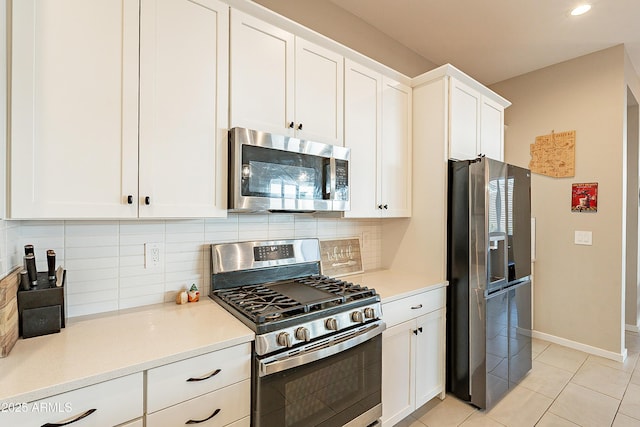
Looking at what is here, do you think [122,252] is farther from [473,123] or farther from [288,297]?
[473,123]

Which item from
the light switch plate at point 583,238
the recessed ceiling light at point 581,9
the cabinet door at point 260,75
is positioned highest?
the recessed ceiling light at point 581,9

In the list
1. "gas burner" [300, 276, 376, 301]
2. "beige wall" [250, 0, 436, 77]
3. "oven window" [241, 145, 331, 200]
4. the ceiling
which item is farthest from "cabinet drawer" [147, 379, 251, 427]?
the ceiling

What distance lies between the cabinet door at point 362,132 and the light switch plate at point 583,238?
2.43 meters

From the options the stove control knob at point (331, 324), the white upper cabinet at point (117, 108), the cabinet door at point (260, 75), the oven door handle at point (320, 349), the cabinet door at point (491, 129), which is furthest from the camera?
the cabinet door at point (491, 129)

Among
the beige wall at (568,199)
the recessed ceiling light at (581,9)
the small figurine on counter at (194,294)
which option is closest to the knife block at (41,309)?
the small figurine on counter at (194,294)

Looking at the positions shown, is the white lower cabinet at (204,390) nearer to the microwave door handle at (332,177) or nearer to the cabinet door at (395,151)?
the microwave door handle at (332,177)

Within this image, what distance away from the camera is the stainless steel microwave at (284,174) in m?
1.58

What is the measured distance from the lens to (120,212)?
4.27ft

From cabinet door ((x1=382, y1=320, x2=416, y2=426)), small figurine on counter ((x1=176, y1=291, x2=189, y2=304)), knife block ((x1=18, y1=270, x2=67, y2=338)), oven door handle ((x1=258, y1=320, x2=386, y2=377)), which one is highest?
knife block ((x1=18, y1=270, x2=67, y2=338))

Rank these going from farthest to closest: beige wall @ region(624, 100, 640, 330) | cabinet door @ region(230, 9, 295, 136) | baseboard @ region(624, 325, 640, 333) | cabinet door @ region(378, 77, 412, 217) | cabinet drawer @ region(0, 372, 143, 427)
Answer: baseboard @ region(624, 325, 640, 333) → beige wall @ region(624, 100, 640, 330) → cabinet door @ region(378, 77, 412, 217) → cabinet door @ region(230, 9, 295, 136) → cabinet drawer @ region(0, 372, 143, 427)

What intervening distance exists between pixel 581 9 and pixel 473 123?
1184mm

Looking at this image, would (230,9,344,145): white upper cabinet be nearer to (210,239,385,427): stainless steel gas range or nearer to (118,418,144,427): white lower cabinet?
(210,239,385,427): stainless steel gas range

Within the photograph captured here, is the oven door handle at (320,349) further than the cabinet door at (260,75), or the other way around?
the cabinet door at (260,75)

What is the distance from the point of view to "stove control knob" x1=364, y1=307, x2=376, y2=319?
66.4 inches
